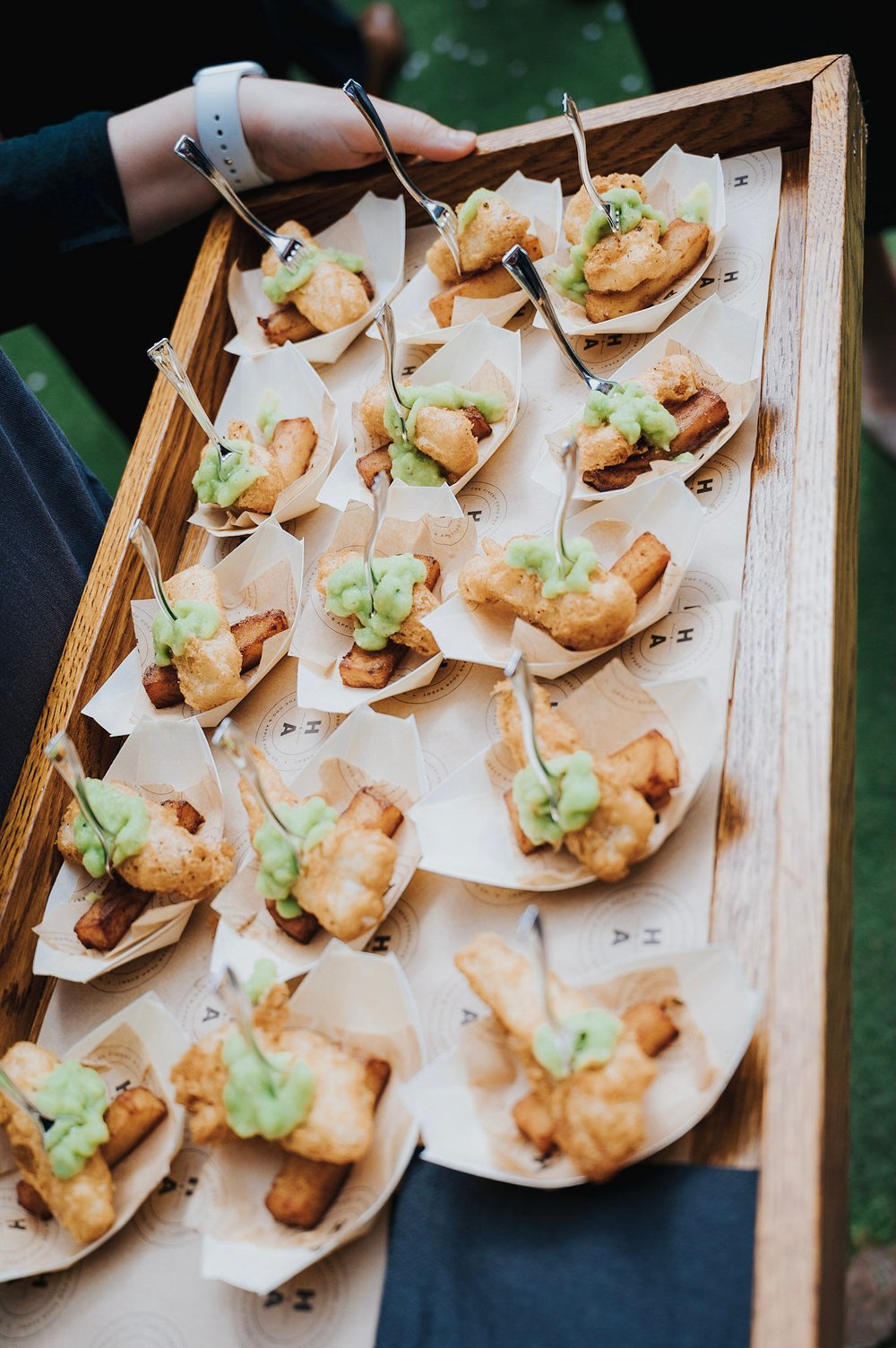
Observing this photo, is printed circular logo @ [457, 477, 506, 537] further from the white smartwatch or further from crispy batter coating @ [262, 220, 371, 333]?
the white smartwatch

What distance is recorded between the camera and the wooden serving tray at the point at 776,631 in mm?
1287

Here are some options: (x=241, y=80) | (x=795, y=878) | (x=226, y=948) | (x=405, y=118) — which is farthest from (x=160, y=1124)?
(x=241, y=80)

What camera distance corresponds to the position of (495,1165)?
139 cm

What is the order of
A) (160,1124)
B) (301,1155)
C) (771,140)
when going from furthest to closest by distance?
(771,140) → (160,1124) → (301,1155)

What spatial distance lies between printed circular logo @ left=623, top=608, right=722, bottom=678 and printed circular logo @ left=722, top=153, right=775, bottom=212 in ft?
3.53

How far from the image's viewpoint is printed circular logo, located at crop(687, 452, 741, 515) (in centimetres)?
194

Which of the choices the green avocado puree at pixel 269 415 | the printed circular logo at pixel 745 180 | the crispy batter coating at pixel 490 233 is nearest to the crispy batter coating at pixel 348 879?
the green avocado puree at pixel 269 415

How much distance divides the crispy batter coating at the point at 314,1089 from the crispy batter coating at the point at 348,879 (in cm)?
13

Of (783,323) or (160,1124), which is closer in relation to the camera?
(160,1124)

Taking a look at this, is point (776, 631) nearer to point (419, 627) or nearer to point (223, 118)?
point (419, 627)

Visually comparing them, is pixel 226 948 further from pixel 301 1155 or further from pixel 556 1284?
pixel 556 1284

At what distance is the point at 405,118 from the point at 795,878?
2.03 meters

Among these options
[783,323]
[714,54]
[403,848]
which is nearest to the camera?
[403,848]

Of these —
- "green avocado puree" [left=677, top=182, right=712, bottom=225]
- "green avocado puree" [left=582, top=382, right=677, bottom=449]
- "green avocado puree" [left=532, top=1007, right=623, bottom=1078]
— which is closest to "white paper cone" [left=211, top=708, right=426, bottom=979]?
"green avocado puree" [left=532, top=1007, right=623, bottom=1078]
